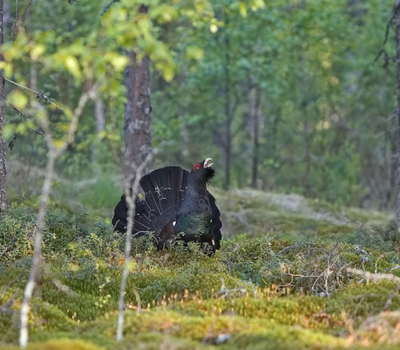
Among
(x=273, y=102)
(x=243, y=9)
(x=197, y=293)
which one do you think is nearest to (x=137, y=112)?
(x=197, y=293)

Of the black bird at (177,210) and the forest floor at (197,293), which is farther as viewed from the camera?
the black bird at (177,210)

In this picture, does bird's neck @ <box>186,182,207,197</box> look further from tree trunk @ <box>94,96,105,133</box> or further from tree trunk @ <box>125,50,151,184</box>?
tree trunk @ <box>94,96,105,133</box>

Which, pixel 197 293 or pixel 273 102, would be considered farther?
pixel 273 102

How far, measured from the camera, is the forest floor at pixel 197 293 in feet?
17.2

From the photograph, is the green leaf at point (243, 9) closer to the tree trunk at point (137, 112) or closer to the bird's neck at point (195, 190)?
the bird's neck at point (195, 190)

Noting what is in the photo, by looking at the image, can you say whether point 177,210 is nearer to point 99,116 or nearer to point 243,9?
point 243,9

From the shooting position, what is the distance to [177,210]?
959 cm

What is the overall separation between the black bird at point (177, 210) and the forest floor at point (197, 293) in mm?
320

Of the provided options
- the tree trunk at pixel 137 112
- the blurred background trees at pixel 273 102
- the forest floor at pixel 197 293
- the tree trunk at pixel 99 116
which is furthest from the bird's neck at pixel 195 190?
the tree trunk at pixel 99 116

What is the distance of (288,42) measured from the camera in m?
23.3

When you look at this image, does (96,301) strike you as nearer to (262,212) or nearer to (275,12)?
(262,212)

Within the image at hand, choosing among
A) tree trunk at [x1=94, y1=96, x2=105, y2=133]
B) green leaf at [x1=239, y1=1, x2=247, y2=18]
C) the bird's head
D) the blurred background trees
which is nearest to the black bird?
the bird's head

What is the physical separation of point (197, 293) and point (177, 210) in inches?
114

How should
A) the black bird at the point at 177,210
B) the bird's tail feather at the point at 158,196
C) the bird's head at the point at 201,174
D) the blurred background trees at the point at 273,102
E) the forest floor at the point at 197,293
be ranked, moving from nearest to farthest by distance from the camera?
the forest floor at the point at 197,293 < the black bird at the point at 177,210 < the bird's head at the point at 201,174 < the bird's tail feather at the point at 158,196 < the blurred background trees at the point at 273,102
